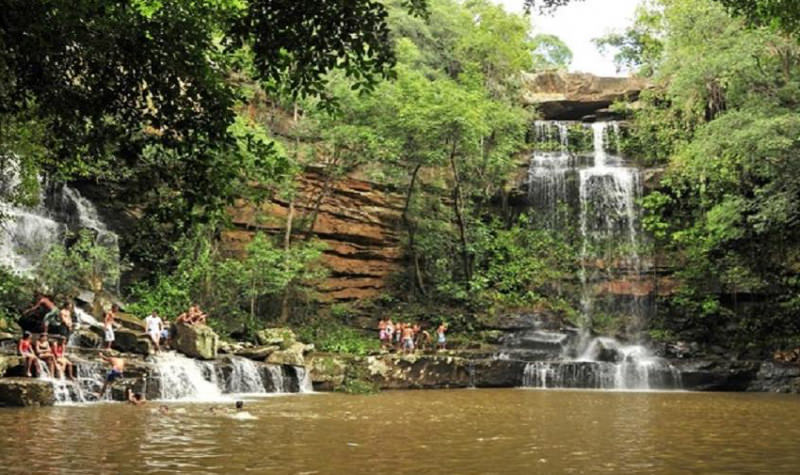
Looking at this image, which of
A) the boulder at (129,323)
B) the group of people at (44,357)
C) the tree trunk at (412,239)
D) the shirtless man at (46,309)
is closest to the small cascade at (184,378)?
the group of people at (44,357)

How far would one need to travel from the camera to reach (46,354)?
1493cm

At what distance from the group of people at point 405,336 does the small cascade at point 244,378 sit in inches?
240

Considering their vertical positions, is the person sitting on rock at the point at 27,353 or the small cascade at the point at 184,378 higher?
the person sitting on rock at the point at 27,353

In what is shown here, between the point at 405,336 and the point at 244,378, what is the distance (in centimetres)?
731

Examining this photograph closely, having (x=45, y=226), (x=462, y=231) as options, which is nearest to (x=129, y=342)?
(x=45, y=226)

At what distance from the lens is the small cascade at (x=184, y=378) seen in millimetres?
16516

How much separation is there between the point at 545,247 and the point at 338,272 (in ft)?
29.5

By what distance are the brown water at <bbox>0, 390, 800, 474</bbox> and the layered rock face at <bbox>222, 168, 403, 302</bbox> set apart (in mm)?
13002

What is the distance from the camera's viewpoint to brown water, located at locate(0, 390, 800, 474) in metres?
7.29

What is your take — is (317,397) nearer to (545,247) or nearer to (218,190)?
(218,190)

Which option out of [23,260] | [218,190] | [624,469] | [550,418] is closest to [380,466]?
[624,469]

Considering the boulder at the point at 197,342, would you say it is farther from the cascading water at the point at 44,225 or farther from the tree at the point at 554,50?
the tree at the point at 554,50

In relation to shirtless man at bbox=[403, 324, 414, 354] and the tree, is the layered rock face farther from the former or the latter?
the tree

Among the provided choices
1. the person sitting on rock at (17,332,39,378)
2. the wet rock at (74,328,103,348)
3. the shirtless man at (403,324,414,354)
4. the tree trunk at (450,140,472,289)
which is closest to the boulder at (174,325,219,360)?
the wet rock at (74,328,103,348)
